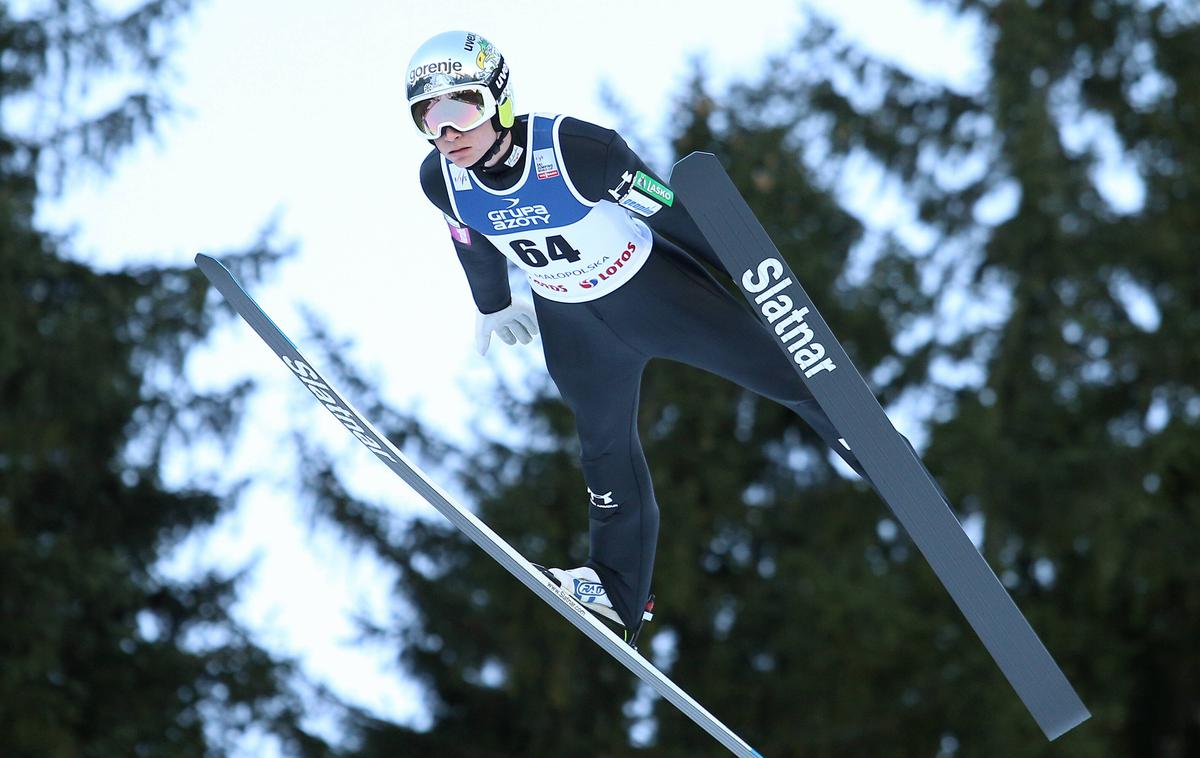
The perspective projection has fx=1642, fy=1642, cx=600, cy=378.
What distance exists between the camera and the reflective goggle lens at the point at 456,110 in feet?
11.2

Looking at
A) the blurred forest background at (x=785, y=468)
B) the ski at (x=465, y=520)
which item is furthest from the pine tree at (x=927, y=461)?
the ski at (x=465, y=520)

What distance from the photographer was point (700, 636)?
1076 centimetres

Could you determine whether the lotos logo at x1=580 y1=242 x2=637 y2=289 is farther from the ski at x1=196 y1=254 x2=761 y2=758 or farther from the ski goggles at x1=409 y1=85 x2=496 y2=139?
the ski at x1=196 y1=254 x2=761 y2=758

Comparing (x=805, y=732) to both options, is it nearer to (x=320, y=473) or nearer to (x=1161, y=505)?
(x=1161, y=505)

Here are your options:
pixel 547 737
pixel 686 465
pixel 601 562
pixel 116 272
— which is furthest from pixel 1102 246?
pixel 601 562

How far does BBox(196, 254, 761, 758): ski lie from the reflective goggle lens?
2.32 feet

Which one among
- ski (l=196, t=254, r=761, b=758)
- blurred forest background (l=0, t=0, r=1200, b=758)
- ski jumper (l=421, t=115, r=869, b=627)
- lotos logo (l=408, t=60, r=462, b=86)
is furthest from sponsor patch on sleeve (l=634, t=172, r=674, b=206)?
blurred forest background (l=0, t=0, r=1200, b=758)

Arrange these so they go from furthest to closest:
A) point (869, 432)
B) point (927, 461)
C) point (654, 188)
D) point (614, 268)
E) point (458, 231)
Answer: point (927, 461), point (458, 231), point (614, 268), point (654, 188), point (869, 432)

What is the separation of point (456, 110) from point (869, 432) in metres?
1.08

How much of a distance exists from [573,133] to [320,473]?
786 cm

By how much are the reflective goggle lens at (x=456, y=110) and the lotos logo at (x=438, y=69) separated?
5 centimetres

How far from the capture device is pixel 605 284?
3.66m

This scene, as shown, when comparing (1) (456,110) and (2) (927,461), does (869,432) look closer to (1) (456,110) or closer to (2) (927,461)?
(1) (456,110)

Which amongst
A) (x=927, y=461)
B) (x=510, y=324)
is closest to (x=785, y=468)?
(x=927, y=461)
